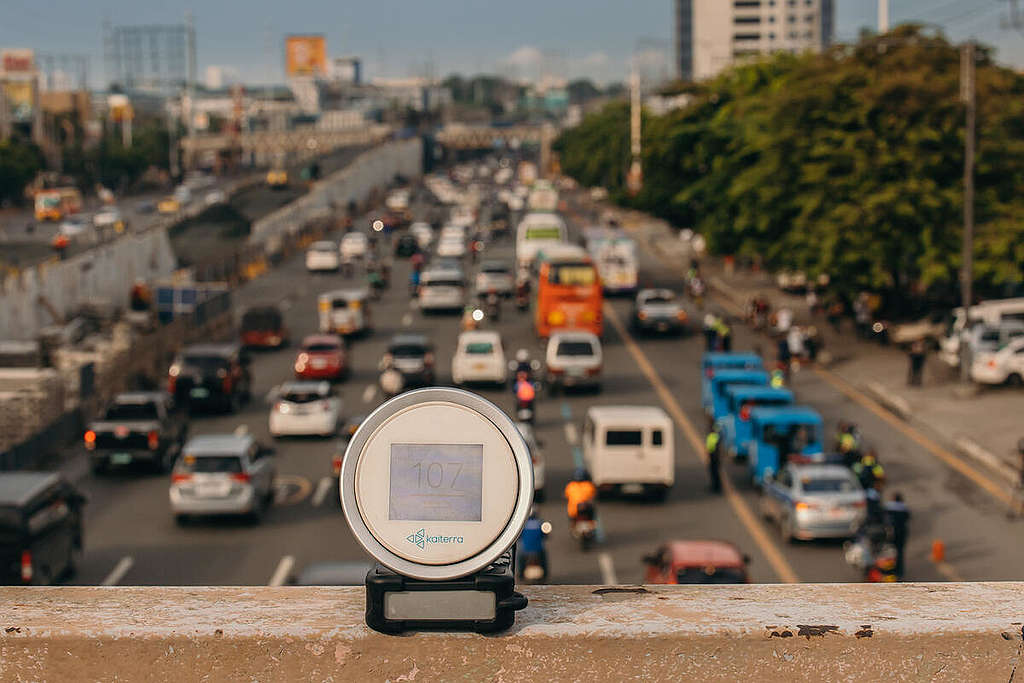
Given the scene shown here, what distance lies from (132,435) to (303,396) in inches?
203

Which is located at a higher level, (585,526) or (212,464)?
(212,464)

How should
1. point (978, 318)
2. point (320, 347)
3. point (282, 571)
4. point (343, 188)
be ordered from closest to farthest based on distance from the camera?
point (282, 571) < point (320, 347) < point (978, 318) < point (343, 188)

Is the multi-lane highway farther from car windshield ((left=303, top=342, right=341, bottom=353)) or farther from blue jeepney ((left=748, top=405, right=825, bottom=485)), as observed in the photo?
car windshield ((left=303, top=342, right=341, bottom=353))

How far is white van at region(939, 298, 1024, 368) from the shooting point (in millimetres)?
44781

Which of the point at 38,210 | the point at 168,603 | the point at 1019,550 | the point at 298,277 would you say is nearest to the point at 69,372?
the point at 1019,550

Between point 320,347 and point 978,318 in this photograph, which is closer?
point 320,347

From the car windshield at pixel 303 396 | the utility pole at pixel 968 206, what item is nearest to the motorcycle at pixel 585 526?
the car windshield at pixel 303 396

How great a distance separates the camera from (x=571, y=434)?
36719 mm

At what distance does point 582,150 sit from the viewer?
165500 millimetres

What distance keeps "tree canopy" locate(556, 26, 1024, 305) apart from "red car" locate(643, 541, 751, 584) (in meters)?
26.4

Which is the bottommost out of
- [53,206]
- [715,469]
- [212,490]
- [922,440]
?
[922,440]

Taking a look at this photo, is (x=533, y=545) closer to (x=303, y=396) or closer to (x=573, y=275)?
(x=303, y=396)

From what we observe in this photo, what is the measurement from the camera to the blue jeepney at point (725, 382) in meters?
35.0

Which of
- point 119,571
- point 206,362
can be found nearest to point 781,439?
point 119,571
